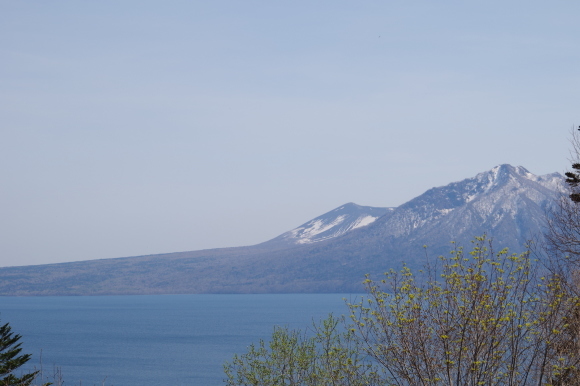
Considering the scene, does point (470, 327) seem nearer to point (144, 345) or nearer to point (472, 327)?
point (472, 327)

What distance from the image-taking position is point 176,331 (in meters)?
150

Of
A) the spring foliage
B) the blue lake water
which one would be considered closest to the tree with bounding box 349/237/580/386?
the spring foliage

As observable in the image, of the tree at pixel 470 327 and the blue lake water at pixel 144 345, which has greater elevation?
the tree at pixel 470 327

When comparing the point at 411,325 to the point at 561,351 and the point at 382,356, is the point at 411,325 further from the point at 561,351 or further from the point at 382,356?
the point at 561,351

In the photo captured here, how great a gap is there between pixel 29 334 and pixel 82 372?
69321 mm

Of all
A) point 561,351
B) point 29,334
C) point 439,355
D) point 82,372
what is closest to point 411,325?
point 439,355

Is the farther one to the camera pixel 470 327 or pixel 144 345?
pixel 144 345

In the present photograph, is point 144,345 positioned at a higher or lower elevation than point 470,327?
lower

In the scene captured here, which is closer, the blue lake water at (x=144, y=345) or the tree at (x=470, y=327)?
the tree at (x=470, y=327)

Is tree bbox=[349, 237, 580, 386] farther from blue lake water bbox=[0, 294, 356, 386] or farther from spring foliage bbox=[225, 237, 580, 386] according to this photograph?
blue lake water bbox=[0, 294, 356, 386]

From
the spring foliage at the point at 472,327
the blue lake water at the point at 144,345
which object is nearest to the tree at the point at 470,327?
the spring foliage at the point at 472,327

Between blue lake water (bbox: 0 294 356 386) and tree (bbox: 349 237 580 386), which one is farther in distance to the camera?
blue lake water (bbox: 0 294 356 386)

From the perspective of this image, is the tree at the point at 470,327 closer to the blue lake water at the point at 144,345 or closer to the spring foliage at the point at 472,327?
the spring foliage at the point at 472,327

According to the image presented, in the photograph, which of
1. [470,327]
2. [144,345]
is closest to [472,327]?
[470,327]
